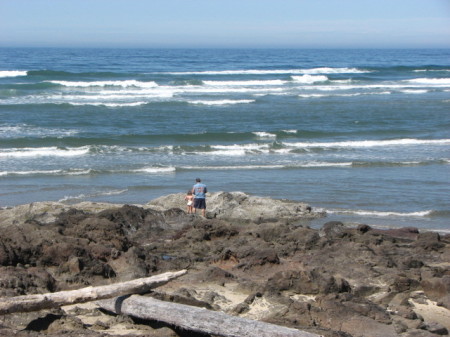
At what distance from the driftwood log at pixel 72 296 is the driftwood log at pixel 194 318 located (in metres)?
0.15

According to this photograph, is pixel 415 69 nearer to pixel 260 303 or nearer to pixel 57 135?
pixel 57 135

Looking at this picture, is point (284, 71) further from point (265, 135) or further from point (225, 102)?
point (265, 135)

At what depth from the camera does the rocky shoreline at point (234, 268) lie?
324 inches

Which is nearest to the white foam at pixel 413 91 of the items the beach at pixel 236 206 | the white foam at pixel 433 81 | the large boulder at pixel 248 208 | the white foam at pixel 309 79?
the beach at pixel 236 206

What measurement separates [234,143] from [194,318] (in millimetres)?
19710

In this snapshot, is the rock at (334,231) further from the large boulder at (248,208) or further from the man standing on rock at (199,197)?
the man standing on rock at (199,197)

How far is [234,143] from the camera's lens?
88.2 feet

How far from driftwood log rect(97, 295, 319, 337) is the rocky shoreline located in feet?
0.45

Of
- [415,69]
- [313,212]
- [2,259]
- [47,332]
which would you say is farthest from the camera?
[415,69]

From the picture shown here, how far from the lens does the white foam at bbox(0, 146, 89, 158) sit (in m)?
23.7

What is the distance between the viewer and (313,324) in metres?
8.22

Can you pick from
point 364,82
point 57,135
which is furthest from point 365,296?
point 364,82

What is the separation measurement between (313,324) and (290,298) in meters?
0.87

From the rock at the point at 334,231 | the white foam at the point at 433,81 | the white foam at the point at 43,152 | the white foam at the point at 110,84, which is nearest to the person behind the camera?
the rock at the point at 334,231
